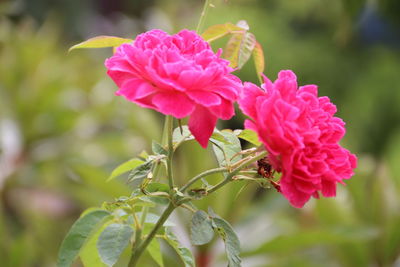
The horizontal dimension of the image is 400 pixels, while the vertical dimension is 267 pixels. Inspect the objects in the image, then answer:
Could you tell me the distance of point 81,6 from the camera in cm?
398

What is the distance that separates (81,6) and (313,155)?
381cm

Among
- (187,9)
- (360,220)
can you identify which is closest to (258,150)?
(360,220)

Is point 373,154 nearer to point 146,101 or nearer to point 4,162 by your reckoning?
point 4,162

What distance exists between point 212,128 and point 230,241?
90mm

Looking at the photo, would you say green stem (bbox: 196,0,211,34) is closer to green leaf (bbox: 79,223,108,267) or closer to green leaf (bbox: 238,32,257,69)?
green leaf (bbox: 238,32,257,69)

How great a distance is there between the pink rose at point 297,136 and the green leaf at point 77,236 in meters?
0.14

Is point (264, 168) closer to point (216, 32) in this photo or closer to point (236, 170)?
point (236, 170)

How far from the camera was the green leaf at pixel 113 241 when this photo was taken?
398mm

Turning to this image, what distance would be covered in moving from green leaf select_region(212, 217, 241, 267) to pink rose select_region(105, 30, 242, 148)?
7cm

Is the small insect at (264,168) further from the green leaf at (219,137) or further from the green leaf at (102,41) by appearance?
the green leaf at (102,41)

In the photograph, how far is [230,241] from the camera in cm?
42

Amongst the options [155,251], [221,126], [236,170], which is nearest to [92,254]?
[155,251]

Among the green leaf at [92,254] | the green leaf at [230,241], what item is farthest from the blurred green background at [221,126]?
the green leaf at [92,254]

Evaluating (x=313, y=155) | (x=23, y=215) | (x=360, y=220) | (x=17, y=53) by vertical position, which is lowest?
(x=23, y=215)
